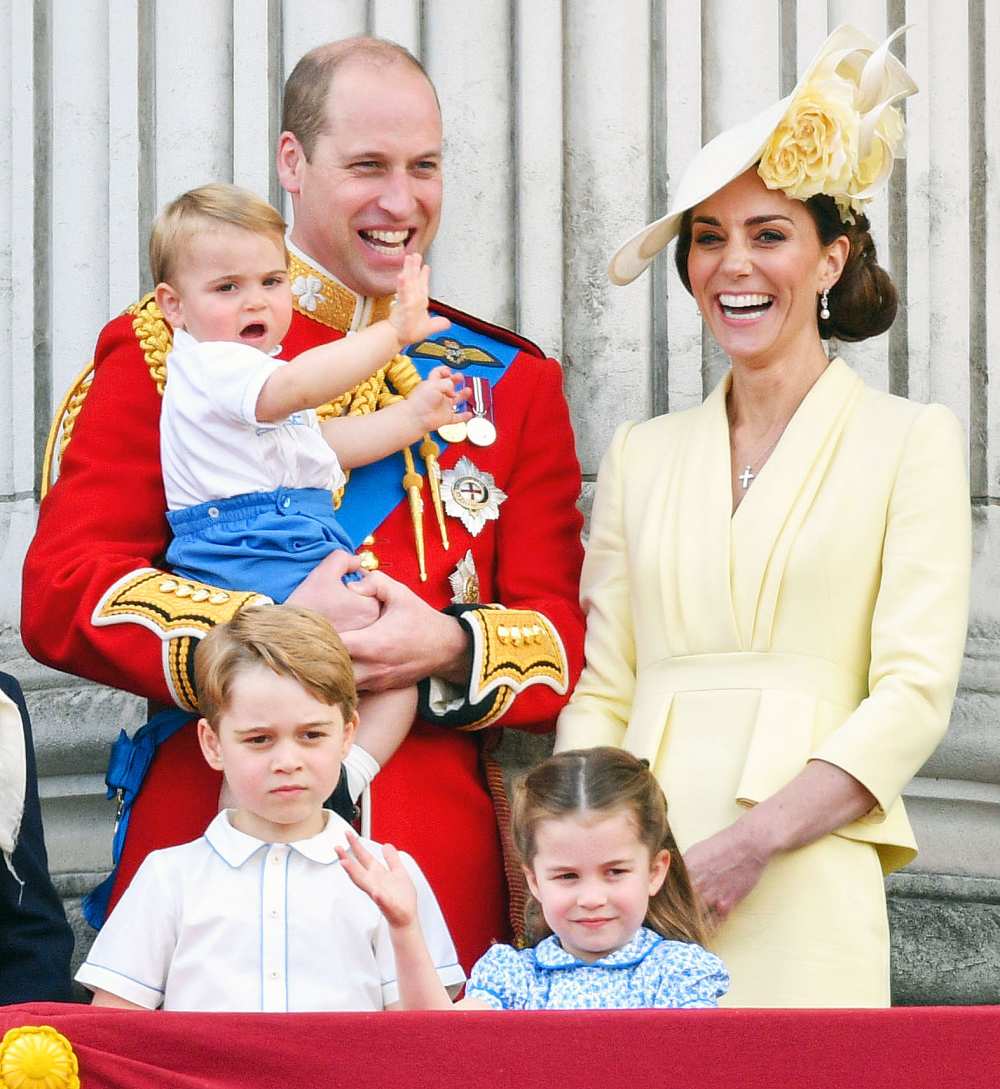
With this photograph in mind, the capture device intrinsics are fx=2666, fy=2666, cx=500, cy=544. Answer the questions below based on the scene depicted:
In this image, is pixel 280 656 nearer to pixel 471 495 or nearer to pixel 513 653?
pixel 513 653

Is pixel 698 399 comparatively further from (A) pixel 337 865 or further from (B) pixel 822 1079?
(B) pixel 822 1079

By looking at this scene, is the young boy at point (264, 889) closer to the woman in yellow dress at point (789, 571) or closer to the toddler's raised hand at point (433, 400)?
the woman in yellow dress at point (789, 571)

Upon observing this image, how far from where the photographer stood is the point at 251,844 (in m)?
3.39

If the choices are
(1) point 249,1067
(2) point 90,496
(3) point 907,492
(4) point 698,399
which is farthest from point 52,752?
(1) point 249,1067

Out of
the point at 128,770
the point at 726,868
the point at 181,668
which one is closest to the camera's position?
the point at 726,868

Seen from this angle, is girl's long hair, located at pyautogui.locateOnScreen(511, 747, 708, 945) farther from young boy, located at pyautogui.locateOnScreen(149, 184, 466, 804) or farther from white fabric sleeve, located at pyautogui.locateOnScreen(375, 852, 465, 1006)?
young boy, located at pyautogui.locateOnScreen(149, 184, 466, 804)

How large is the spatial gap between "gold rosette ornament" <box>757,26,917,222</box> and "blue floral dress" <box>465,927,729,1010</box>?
1.33 metres

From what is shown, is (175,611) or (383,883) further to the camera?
(175,611)

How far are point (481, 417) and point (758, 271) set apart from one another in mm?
518

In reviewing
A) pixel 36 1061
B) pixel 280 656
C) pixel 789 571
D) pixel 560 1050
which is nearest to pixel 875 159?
pixel 789 571

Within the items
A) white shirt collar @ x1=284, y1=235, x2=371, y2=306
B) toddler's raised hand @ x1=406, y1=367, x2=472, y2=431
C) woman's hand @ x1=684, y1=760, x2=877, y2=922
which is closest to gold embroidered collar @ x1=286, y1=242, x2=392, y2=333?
white shirt collar @ x1=284, y1=235, x2=371, y2=306

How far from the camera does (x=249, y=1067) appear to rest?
2750 millimetres

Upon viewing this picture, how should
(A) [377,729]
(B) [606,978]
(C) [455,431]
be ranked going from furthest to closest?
1. (C) [455,431]
2. (A) [377,729]
3. (B) [606,978]

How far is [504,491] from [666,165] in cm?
83
